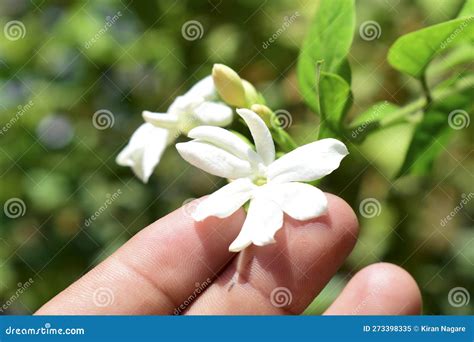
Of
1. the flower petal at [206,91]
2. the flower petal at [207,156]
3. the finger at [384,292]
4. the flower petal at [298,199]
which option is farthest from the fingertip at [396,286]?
the flower petal at [206,91]

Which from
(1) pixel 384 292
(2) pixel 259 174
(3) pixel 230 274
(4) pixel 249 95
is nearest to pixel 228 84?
(4) pixel 249 95

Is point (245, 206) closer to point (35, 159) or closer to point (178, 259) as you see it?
Answer: point (178, 259)

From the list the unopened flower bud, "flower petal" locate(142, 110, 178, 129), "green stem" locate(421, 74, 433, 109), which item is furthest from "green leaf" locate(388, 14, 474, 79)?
"flower petal" locate(142, 110, 178, 129)

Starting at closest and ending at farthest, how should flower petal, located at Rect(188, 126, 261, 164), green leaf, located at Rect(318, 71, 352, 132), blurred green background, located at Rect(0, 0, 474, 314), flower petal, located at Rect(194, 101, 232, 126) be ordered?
green leaf, located at Rect(318, 71, 352, 132), flower petal, located at Rect(188, 126, 261, 164), flower petal, located at Rect(194, 101, 232, 126), blurred green background, located at Rect(0, 0, 474, 314)

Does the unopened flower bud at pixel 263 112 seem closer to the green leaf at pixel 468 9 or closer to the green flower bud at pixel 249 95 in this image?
the green flower bud at pixel 249 95

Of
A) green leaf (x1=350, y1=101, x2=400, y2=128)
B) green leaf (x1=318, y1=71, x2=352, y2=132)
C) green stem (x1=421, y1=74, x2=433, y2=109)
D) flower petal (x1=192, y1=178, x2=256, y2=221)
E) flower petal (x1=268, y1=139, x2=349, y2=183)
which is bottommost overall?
flower petal (x1=192, y1=178, x2=256, y2=221)

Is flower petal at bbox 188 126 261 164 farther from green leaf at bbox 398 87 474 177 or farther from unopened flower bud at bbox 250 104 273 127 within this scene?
green leaf at bbox 398 87 474 177
